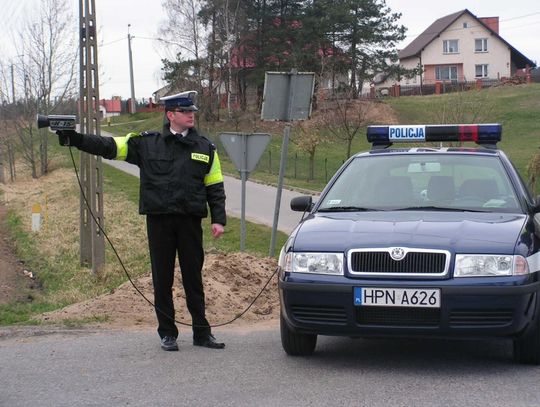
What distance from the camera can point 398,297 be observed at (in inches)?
211

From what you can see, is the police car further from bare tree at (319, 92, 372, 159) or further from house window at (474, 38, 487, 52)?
house window at (474, 38, 487, 52)

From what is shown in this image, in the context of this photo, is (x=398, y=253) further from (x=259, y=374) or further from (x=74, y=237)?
(x=74, y=237)

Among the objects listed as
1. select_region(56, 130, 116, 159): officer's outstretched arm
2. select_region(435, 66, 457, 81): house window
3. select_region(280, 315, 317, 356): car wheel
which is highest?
select_region(435, 66, 457, 81): house window

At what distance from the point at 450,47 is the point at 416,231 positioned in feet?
246

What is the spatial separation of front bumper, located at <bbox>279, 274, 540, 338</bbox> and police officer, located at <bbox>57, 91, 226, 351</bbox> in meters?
1.20

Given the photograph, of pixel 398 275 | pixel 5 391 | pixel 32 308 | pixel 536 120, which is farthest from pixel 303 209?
pixel 536 120

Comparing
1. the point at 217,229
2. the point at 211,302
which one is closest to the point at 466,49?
the point at 211,302

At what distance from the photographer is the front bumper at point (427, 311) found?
17.3 feet

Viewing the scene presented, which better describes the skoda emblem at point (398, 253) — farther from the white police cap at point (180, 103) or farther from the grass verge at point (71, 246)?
the grass verge at point (71, 246)

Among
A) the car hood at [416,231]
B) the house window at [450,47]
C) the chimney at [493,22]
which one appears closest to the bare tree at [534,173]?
the car hood at [416,231]

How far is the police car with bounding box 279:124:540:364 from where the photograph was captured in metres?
5.29

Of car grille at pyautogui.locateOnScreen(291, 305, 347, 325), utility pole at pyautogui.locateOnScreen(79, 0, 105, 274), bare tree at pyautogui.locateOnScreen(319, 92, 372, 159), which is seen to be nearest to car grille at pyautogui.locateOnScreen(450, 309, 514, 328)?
car grille at pyautogui.locateOnScreen(291, 305, 347, 325)

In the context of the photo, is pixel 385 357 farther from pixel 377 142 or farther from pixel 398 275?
pixel 377 142

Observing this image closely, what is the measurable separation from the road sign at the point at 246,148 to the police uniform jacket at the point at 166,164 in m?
5.57
